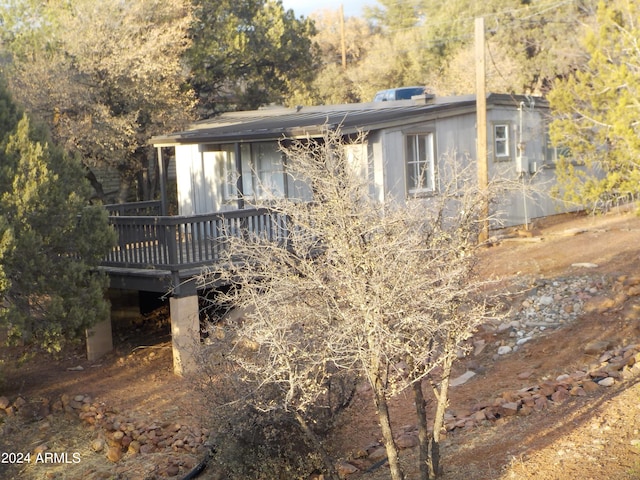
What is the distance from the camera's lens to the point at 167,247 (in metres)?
12.4

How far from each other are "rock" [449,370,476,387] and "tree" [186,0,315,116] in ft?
52.5

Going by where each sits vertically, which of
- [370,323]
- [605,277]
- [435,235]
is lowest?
[605,277]

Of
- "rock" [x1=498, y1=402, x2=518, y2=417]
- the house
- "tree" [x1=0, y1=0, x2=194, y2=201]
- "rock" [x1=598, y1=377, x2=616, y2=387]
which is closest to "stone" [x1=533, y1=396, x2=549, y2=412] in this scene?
"rock" [x1=498, y1=402, x2=518, y2=417]

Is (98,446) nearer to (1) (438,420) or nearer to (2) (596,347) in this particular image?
(1) (438,420)

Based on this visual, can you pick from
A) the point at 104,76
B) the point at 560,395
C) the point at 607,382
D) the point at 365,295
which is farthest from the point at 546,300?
the point at 104,76

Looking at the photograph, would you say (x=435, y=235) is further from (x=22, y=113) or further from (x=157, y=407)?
(x=22, y=113)

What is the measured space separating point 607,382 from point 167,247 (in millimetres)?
6755

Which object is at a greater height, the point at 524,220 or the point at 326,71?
the point at 326,71

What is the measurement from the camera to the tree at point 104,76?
739 inches

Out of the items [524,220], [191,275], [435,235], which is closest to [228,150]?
[191,275]

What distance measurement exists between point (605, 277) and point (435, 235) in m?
7.43

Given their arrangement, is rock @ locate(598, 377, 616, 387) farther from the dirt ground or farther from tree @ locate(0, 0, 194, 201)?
tree @ locate(0, 0, 194, 201)

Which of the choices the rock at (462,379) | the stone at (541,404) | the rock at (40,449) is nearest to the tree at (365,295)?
the stone at (541,404)

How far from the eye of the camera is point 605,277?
1350 cm
